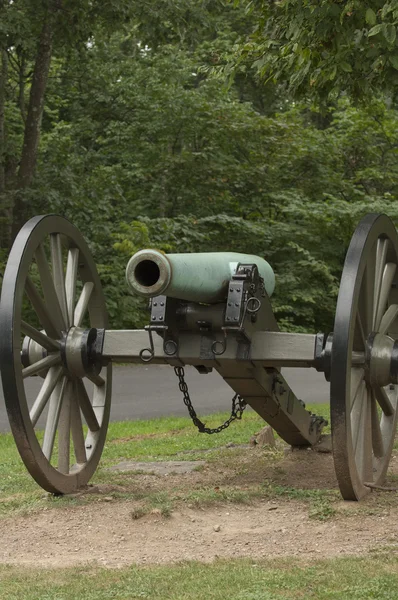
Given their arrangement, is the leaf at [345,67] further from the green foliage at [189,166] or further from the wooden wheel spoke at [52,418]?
the green foliage at [189,166]

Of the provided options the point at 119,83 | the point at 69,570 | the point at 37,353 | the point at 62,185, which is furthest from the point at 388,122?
the point at 69,570

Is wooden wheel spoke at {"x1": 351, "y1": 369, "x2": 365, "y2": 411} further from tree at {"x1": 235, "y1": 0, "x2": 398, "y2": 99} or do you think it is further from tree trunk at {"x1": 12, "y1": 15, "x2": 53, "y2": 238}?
tree trunk at {"x1": 12, "y1": 15, "x2": 53, "y2": 238}

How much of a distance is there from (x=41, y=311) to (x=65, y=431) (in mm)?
772

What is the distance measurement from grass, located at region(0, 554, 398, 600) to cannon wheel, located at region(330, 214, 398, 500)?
34.0 inches

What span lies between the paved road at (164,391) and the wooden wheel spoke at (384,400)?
539 cm

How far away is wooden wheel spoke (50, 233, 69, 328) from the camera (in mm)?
6522

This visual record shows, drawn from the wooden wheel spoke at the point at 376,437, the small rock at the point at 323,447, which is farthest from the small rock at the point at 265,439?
the wooden wheel spoke at the point at 376,437

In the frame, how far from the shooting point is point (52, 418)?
6.34 meters

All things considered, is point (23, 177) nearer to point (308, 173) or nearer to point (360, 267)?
point (308, 173)

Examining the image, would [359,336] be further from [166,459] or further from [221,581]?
[166,459]

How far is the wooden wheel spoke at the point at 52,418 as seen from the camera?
6.21m

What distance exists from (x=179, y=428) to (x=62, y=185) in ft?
26.9

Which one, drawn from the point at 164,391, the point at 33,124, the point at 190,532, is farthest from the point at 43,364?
the point at 33,124

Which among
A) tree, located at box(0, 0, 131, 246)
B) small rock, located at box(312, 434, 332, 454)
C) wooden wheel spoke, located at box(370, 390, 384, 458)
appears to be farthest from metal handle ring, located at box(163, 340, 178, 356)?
tree, located at box(0, 0, 131, 246)
